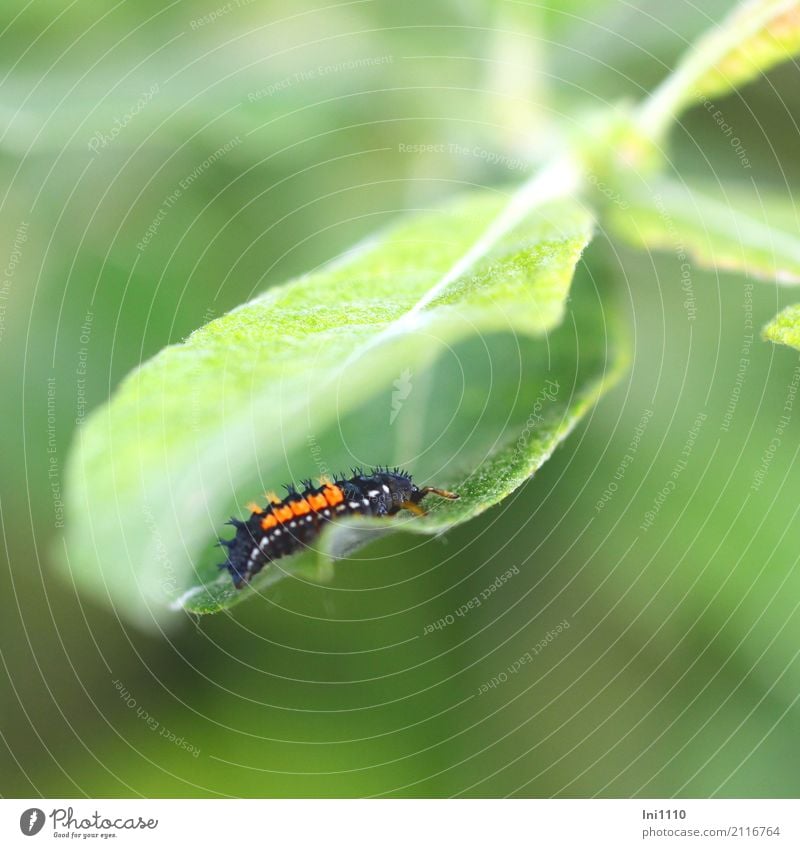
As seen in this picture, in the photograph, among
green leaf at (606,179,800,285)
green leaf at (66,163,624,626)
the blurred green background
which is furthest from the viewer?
the blurred green background

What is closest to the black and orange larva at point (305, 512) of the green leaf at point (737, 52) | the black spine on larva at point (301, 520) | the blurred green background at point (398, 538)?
the black spine on larva at point (301, 520)

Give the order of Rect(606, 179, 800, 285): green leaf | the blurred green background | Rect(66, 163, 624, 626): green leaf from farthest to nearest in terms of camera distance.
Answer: the blurred green background
Rect(606, 179, 800, 285): green leaf
Rect(66, 163, 624, 626): green leaf

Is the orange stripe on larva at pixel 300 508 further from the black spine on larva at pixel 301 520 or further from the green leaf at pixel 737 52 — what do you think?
the green leaf at pixel 737 52

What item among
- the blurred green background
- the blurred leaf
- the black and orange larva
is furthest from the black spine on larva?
the blurred leaf

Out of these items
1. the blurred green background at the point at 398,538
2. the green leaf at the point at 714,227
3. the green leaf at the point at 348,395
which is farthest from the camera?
the blurred green background at the point at 398,538

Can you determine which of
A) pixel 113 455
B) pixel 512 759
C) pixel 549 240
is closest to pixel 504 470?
pixel 549 240

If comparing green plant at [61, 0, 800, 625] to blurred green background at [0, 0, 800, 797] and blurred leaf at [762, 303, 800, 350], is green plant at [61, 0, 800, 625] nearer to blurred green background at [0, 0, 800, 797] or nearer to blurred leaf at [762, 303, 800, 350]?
blurred leaf at [762, 303, 800, 350]

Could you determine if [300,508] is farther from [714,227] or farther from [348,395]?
[714,227]
